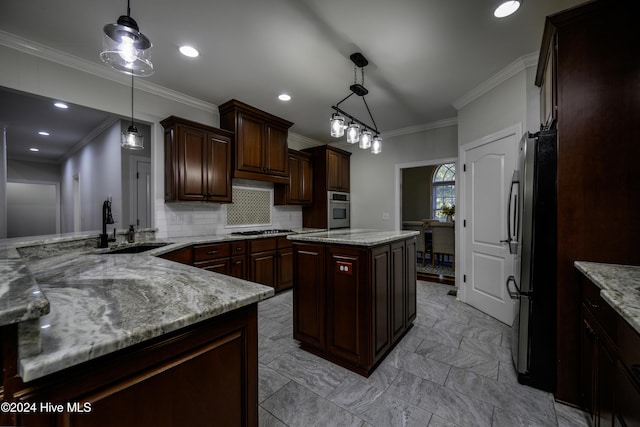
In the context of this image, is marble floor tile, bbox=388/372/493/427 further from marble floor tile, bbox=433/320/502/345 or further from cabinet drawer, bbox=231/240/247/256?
cabinet drawer, bbox=231/240/247/256

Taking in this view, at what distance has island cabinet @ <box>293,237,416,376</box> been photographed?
1937mm

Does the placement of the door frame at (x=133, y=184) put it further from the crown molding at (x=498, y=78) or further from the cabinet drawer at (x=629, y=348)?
the cabinet drawer at (x=629, y=348)

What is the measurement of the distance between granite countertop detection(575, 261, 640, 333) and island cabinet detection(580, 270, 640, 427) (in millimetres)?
76

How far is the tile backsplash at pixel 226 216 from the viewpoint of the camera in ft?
10.7

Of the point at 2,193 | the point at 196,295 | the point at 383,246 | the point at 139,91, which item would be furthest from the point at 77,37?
the point at 383,246

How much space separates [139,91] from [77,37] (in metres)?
0.77

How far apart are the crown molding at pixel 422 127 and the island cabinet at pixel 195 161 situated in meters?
2.96

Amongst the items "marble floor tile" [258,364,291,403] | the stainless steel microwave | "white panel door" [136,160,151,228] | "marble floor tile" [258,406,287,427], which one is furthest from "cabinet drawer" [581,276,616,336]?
"white panel door" [136,160,151,228]

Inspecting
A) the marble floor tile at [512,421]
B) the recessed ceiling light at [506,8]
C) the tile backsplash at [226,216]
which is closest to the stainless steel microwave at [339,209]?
the tile backsplash at [226,216]

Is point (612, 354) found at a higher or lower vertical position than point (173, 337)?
lower

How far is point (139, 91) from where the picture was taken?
299cm

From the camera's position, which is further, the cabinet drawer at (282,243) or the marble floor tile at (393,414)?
the cabinet drawer at (282,243)

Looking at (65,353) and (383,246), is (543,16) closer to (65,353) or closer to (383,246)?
(383,246)

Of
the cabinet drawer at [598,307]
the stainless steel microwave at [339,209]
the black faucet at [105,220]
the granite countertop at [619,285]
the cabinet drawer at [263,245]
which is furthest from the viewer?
the stainless steel microwave at [339,209]
